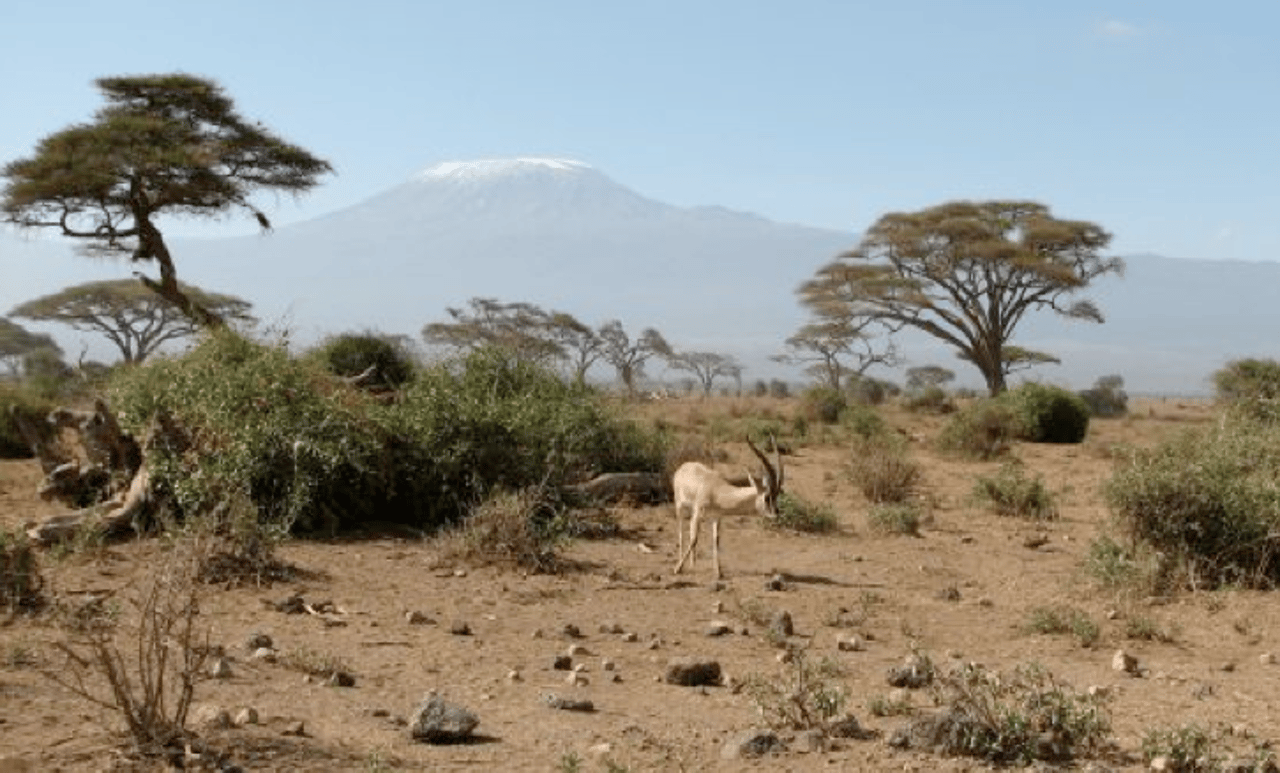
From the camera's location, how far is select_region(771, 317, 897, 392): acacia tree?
4076 cm

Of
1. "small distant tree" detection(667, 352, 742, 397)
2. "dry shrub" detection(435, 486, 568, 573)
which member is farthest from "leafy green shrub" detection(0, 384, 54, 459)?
"small distant tree" detection(667, 352, 742, 397)

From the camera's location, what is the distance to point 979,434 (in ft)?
65.3

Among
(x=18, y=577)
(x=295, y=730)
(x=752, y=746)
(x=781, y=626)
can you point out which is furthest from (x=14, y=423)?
(x=752, y=746)

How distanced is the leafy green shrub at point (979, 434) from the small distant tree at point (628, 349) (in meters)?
28.9

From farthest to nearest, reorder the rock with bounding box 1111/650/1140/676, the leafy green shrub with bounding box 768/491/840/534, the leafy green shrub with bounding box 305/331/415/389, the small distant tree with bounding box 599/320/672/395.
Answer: the small distant tree with bounding box 599/320/672/395, the leafy green shrub with bounding box 305/331/415/389, the leafy green shrub with bounding box 768/491/840/534, the rock with bounding box 1111/650/1140/676

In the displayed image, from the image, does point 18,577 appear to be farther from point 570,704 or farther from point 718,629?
point 718,629

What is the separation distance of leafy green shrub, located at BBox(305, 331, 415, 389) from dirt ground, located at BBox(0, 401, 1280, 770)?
17.1 feet

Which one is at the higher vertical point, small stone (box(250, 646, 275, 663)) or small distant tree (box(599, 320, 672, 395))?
small distant tree (box(599, 320, 672, 395))

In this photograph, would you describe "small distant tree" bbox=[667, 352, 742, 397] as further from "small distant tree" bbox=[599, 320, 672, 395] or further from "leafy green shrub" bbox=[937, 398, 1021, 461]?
"leafy green shrub" bbox=[937, 398, 1021, 461]

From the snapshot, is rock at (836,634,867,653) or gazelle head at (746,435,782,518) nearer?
rock at (836,634,867,653)

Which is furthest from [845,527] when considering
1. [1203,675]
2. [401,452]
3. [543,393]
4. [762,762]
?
[762,762]

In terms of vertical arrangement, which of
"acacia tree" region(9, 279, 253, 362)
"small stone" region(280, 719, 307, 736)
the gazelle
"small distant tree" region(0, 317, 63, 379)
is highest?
"acacia tree" region(9, 279, 253, 362)

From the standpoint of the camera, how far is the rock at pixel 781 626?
24.3 feet

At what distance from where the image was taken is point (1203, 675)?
6.55m
